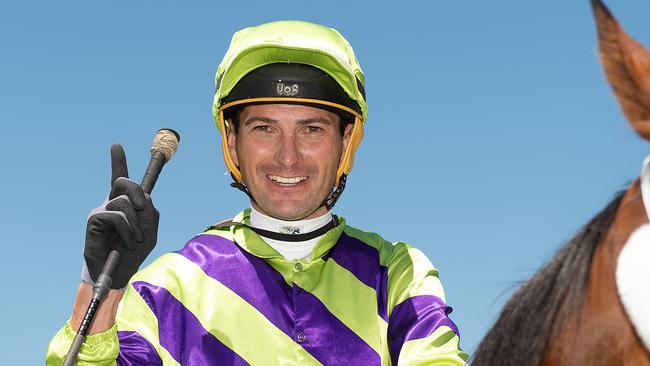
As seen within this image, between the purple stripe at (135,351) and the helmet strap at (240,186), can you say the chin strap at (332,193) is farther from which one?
the purple stripe at (135,351)

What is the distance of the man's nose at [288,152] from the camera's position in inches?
156

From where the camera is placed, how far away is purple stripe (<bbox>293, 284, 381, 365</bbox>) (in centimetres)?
379

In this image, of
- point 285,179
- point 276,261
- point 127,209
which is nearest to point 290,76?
point 285,179

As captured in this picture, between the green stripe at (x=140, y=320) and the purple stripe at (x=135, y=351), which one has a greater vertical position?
the green stripe at (x=140, y=320)

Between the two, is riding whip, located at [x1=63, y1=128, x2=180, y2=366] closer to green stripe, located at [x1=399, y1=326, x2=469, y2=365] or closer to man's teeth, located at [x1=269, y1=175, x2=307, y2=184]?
man's teeth, located at [x1=269, y1=175, x2=307, y2=184]

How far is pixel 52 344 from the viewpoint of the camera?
3680 mm

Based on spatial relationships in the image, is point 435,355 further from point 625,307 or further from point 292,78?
point 625,307

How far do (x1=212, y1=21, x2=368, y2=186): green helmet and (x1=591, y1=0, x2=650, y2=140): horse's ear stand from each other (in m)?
2.47

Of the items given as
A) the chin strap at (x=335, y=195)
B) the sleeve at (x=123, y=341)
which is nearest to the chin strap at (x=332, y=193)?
the chin strap at (x=335, y=195)

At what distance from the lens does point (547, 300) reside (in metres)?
1.79

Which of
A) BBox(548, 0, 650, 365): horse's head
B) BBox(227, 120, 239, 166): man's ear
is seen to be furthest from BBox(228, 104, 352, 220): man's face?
BBox(548, 0, 650, 365): horse's head

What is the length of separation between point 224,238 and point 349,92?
0.97 meters

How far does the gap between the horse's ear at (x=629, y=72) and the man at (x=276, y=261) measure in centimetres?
202

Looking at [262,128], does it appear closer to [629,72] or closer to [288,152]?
[288,152]
